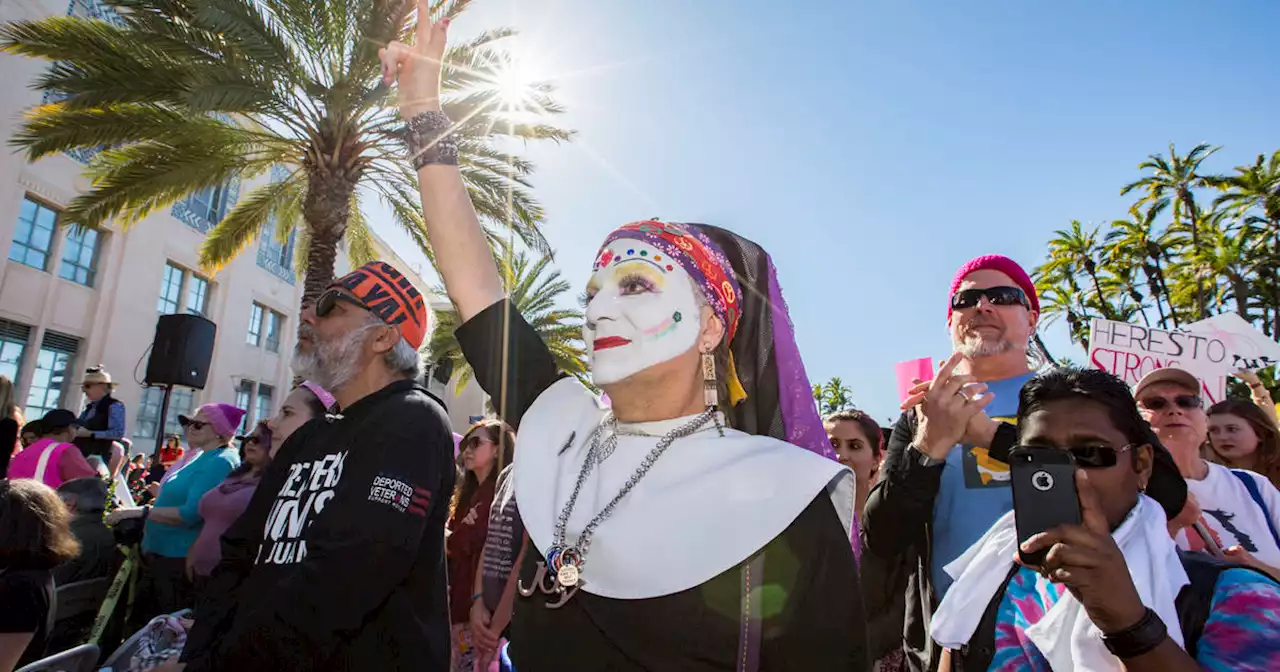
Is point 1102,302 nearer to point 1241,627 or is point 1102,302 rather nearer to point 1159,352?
point 1159,352

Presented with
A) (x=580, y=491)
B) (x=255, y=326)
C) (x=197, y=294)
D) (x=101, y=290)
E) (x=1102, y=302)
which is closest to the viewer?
(x=580, y=491)

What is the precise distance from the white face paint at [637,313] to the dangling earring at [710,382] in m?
0.07

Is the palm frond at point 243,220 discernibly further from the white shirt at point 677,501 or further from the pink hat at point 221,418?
the white shirt at point 677,501

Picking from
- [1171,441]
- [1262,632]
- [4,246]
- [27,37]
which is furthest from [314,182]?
[1262,632]

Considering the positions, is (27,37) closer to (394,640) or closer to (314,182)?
(314,182)

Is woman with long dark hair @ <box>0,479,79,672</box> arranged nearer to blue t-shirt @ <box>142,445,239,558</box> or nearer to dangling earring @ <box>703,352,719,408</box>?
blue t-shirt @ <box>142,445,239,558</box>

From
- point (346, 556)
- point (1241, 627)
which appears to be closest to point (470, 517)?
point (346, 556)

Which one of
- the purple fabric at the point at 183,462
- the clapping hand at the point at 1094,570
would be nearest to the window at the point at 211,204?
the purple fabric at the point at 183,462

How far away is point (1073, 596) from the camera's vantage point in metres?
1.46

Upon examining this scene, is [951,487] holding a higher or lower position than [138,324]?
lower

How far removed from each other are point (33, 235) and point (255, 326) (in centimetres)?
808

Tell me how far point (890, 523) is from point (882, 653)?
1.35 m

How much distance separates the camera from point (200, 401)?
2003cm

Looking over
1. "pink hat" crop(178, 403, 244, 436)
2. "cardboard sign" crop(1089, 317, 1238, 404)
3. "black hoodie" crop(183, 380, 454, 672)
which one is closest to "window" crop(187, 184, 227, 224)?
"pink hat" crop(178, 403, 244, 436)
